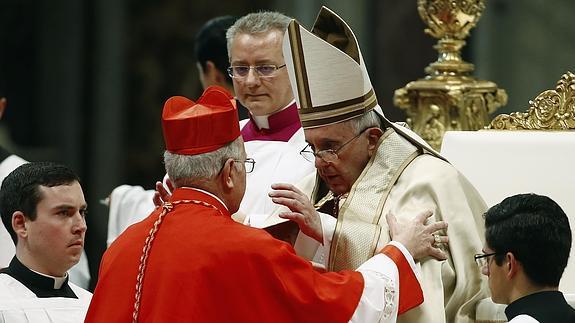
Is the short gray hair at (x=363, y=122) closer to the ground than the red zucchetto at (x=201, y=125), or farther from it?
closer to the ground

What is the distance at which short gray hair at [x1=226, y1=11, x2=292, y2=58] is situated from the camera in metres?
5.86

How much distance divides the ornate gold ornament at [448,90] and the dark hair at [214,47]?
113 cm

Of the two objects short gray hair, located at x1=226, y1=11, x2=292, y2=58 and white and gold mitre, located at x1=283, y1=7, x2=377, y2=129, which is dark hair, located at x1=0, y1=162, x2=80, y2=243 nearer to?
white and gold mitre, located at x1=283, y1=7, x2=377, y2=129

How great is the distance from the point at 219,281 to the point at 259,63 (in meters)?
1.51

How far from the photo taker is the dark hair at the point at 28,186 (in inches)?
205

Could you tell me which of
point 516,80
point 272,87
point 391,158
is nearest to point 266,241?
point 391,158

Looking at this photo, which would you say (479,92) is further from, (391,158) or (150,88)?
(150,88)

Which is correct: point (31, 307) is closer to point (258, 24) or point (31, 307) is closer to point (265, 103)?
point (265, 103)

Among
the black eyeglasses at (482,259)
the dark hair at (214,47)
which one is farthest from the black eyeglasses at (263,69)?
the black eyeglasses at (482,259)

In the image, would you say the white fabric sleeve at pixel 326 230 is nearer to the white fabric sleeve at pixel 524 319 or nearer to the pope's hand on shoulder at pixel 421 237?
the pope's hand on shoulder at pixel 421 237

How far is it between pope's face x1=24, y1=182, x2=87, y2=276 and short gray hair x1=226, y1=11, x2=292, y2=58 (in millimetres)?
1022

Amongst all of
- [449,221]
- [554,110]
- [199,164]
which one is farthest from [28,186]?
[554,110]

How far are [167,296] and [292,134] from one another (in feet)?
5.52

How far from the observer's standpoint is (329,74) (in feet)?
16.5
